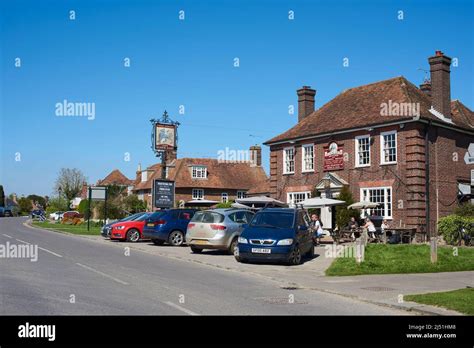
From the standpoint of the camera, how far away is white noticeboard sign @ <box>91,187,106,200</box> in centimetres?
3825

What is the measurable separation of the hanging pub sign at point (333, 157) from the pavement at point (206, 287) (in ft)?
52.8

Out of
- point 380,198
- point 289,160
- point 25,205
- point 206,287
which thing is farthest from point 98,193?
point 25,205

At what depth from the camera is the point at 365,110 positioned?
111 ft

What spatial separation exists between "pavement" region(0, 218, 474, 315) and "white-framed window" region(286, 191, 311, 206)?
17699 mm

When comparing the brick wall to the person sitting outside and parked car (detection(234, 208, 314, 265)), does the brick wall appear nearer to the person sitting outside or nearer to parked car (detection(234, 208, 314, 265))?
the person sitting outside

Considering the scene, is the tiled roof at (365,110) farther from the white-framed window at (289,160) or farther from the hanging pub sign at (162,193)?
the hanging pub sign at (162,193)

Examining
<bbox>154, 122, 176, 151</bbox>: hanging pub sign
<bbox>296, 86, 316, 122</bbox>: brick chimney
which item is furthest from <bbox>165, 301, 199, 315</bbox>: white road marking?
<bbox>154, 122, 176, 151</bbox>: hanging pub sign

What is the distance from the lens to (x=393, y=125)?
30.4 metres

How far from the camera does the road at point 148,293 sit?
925cm

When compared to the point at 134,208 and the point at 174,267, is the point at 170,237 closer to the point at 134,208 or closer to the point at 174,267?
the point at 174,267

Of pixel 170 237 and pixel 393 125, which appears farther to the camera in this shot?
pixel 393 125

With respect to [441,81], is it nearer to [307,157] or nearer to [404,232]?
[404,232]
